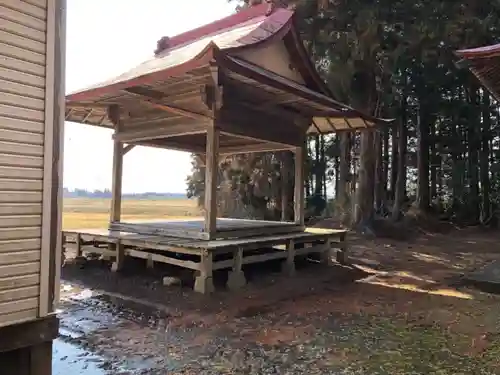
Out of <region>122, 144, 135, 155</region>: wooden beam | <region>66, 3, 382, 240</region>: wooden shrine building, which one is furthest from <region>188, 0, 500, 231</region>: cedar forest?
<region>122, 144, 135, 155</region>: wooden beam

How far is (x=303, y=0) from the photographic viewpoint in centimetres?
1139

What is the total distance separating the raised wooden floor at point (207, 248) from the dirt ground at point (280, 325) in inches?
12.1

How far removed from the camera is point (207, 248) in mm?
5922

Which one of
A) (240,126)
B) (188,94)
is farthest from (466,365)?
(188,94)

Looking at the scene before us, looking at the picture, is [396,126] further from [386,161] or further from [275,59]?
[275,59]

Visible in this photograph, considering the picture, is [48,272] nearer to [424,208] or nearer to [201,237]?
[201,237]

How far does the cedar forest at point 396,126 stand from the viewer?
10.8 m

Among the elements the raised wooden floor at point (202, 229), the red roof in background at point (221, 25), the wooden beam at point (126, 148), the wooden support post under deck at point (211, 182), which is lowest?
the raised wooden floor at point (202, 229)

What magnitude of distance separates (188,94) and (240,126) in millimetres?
1009

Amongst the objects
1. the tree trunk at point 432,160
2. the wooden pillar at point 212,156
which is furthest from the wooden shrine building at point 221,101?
the tree trunk at point 432,160

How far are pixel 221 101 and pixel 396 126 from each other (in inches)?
554

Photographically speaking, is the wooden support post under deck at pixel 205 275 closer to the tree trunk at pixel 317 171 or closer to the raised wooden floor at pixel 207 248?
the raised wooden floor at pixel 207 248

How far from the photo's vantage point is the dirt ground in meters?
3.62

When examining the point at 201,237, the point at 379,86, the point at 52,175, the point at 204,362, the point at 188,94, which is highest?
the point at 379,86
